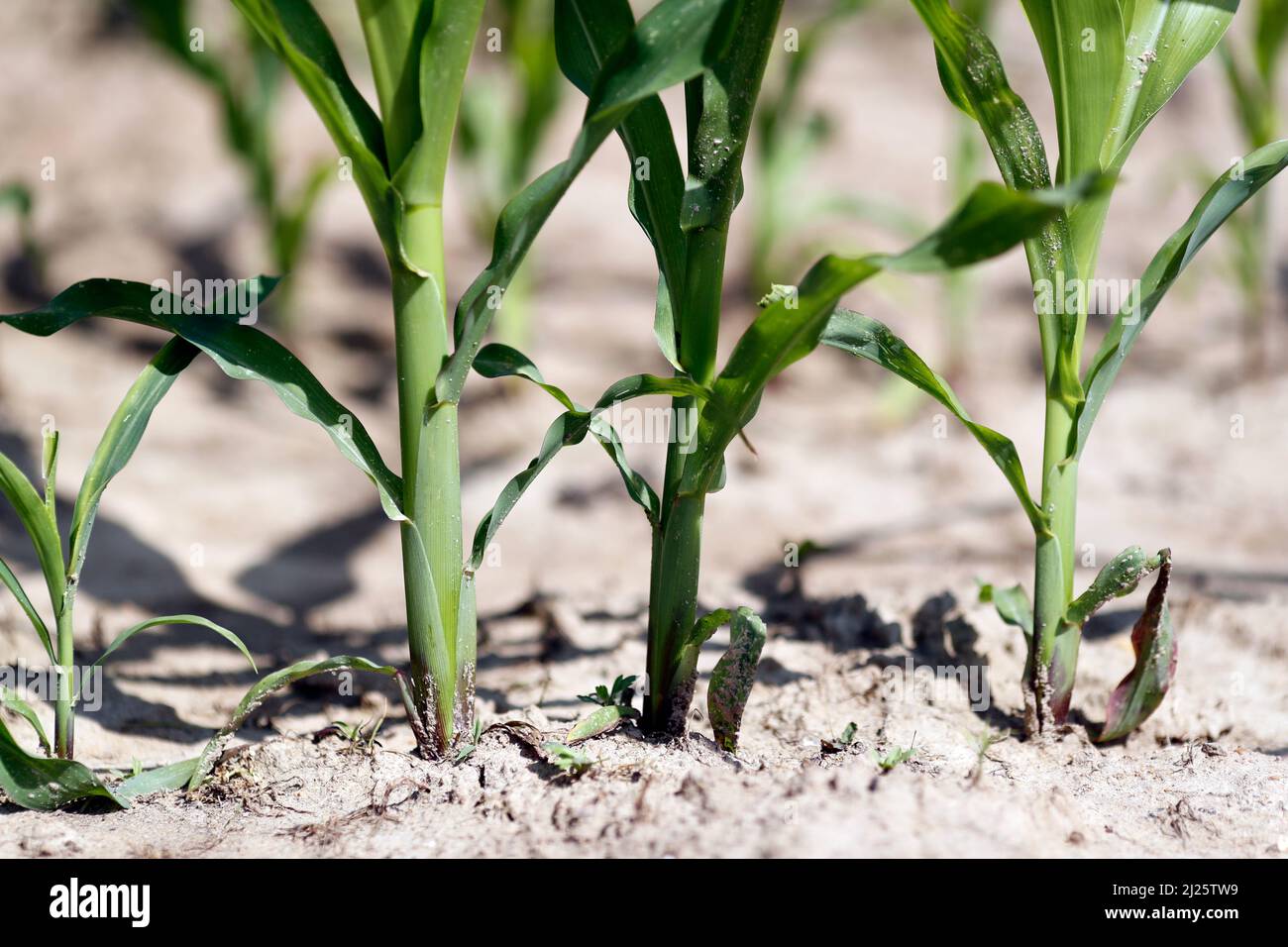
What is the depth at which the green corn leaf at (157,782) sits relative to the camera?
1383 mm

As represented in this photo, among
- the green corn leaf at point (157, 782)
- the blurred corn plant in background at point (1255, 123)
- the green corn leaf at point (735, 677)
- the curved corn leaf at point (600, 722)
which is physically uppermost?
the blurred corn plant in background at point (1255, 123)

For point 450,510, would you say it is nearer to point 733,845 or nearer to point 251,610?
point 733,845

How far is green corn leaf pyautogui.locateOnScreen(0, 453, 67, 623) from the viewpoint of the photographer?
137 centimetres

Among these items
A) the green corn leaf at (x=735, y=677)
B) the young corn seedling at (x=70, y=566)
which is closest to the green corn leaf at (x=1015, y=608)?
the green corn leaf at (x=735, y=677)

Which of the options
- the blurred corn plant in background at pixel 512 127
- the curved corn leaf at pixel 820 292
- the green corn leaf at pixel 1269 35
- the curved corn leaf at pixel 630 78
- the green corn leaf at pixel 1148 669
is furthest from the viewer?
A: the blurred corn plant in background at pixel 512 127

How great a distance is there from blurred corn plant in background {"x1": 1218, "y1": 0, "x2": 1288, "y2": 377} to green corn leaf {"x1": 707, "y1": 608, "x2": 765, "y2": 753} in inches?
99.3

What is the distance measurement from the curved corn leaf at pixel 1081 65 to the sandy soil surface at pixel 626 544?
2.64 ft

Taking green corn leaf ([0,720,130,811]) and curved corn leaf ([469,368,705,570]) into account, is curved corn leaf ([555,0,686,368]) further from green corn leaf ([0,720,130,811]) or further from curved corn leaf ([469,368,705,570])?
green corn leaf ([0,720,130,811])

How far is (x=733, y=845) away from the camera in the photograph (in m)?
1.13

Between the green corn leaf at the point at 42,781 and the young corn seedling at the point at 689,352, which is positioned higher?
the young corn seedling at the point at 689,352

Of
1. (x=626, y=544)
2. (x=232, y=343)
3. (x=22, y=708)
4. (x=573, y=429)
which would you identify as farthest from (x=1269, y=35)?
(x=22, y=708)

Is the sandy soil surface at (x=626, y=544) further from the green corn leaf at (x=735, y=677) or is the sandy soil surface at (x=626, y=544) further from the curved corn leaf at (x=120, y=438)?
the curved corn leaf at (x=120, y=438)

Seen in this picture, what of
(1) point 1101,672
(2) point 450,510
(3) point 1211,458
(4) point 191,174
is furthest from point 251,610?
(4) point 191,174

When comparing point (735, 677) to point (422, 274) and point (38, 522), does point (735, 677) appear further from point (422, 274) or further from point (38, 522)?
point (38, 522)
